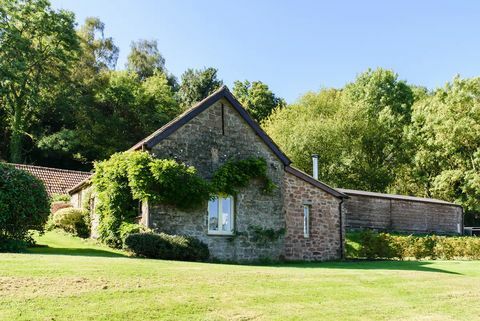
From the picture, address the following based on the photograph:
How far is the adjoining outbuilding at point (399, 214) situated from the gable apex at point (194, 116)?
A: 417 inches

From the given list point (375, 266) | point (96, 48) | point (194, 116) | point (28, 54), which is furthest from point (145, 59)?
point (375, 266)

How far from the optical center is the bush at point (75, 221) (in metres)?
23.9

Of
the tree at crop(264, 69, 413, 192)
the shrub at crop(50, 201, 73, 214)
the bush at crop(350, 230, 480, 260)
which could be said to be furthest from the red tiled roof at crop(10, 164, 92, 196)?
the bush at crop(350, 230, 480, 260)

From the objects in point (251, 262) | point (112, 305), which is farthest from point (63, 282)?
point (251, 262)

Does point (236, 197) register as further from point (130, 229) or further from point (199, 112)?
point (130, 229)

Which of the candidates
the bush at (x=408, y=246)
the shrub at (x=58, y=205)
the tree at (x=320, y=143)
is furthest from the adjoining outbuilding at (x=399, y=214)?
the shrub at (x=58, y=205)

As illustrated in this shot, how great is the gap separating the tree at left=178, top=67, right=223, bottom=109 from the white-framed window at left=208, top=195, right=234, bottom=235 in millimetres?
39638

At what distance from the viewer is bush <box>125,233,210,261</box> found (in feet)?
54.7

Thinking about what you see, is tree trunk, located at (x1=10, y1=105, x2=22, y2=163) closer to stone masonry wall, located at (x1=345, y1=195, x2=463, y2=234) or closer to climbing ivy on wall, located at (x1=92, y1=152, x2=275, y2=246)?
climbing ivy on wall, located at (x1=92, y1=152, x2=275, y2=246)

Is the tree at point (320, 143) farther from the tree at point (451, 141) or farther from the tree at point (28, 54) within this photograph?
the tree at point (28, 54)

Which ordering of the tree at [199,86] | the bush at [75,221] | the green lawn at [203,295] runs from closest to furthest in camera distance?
the green lawn at [203,295], the bush at [75,221], the tree at [199,86]

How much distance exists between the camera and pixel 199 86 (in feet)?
198

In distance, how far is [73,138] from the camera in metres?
43.9

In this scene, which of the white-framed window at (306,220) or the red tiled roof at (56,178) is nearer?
the white-framed window at (306,220)
